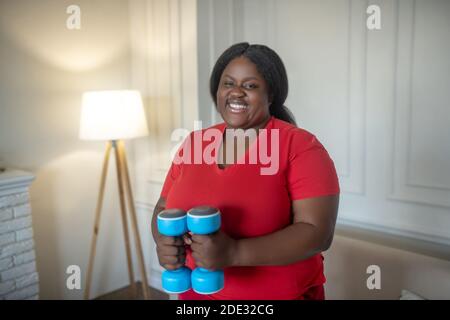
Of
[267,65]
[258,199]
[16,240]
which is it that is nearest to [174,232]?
[258,199]

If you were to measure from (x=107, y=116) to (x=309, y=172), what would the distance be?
1438 millimetres

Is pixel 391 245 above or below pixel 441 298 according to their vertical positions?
above

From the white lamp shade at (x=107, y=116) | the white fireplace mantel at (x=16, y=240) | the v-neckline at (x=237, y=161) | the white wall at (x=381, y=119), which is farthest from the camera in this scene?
the white lamp shade at (x=107, y=116)

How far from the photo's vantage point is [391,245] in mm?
1759

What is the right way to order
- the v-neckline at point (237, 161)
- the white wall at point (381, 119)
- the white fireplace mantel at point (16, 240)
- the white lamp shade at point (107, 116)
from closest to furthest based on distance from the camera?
the v-neckline at point (237, 161) → the white wall at point (381, 119) → the white fireplace mantel at point (16, 240) → the white lamp shade at point (107, 116)

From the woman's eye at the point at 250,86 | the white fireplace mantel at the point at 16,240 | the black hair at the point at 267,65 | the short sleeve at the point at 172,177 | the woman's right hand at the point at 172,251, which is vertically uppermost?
the black hair at the point at 267,65

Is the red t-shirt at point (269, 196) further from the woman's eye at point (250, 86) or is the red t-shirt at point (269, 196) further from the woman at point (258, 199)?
the woman's eye at point (250, 86)

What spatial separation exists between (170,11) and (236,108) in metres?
1.49

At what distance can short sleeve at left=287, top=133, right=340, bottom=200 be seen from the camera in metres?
0.98

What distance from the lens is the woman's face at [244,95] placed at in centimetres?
111

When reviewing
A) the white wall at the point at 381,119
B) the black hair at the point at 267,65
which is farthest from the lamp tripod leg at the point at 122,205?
the black hair at the point at 267,65

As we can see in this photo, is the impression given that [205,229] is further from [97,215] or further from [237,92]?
[97,215]
